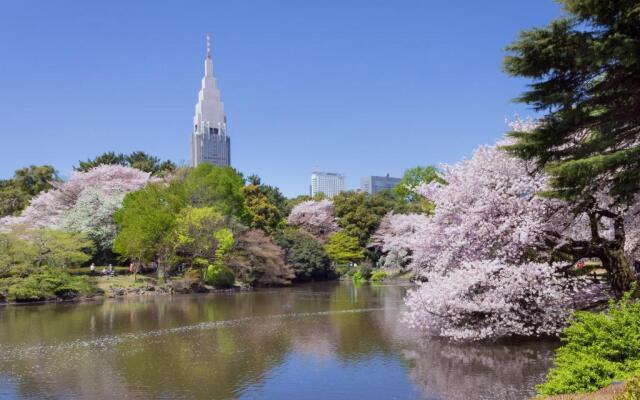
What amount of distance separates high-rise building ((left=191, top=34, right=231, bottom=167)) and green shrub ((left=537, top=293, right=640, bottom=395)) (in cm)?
10318

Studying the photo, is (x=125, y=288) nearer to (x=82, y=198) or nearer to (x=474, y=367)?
(x=82, y=198)

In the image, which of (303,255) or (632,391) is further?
(303,255)

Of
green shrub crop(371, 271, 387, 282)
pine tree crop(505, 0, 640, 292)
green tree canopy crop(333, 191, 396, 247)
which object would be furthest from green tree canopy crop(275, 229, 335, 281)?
pine tree crop(505, 0, 640, 292)

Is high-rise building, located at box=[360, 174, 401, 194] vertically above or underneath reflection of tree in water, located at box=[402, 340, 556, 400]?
above

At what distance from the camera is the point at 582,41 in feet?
31.4

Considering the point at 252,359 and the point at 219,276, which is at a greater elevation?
the point at 219,276

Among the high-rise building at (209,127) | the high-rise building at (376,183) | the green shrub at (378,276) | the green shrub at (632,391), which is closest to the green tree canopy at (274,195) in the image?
the green shrub at (378,276)

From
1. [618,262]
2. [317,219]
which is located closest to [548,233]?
[618,262]

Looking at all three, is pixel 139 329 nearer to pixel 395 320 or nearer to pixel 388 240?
pixel 395 320

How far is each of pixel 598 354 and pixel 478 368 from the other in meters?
4.25

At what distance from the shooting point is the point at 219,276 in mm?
34906

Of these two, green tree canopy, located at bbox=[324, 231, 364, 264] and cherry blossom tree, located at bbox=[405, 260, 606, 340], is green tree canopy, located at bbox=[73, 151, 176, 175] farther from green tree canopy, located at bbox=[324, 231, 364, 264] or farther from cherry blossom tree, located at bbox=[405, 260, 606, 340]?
cherry blossom tree, located at bbox=[405, 260, 606, 340]

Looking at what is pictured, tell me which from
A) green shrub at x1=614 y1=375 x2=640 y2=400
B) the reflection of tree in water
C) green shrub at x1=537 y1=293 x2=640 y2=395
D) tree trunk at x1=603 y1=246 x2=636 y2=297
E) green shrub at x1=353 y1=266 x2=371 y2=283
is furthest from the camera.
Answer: green shrub at x1=353 y1=266 x2=371 y2=283

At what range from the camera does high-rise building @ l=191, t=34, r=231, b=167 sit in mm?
108750
